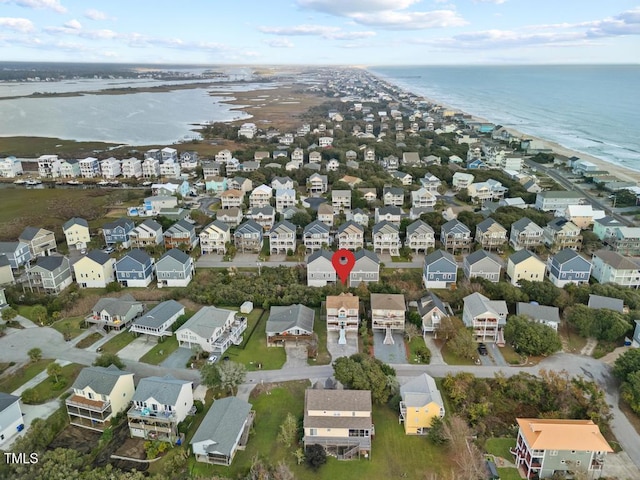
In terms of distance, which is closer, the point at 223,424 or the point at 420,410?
the point at 223,424

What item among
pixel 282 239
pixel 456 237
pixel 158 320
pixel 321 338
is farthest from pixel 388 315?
pixel 282 239

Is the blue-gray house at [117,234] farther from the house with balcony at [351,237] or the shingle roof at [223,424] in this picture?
the shingle roof at [223,424]

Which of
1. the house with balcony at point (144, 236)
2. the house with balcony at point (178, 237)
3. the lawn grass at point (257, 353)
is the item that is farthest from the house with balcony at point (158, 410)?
the house with balcony at point (144, 236)

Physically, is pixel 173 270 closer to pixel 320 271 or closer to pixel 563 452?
pixel 320 271

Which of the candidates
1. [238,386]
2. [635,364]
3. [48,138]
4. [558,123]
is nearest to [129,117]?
[48,138]

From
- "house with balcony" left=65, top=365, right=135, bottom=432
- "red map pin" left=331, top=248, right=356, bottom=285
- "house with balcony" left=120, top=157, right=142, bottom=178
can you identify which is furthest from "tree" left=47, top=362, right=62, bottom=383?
"house with balcony" left=120, top=157, right=142, bottom=178

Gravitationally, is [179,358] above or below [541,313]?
below

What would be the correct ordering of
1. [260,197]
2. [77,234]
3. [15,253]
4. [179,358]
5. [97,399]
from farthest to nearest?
[260,197], [77,234], [15,253], [179,358], [97,399]
